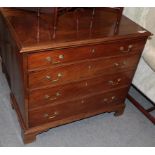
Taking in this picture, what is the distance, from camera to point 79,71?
61.2 inches

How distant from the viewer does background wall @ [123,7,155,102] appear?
6.26 feet

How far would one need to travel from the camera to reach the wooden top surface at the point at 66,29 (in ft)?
4.35

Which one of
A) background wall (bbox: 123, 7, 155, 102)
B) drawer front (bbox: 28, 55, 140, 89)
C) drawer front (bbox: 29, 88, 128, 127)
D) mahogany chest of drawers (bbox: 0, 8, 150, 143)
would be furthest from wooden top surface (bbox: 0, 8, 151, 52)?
drawer front (bbox: 29, 88, 128, 127)

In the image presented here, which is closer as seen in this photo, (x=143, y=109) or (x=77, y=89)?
(x=77, y=89)


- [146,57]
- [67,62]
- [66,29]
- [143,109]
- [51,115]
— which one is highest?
[66,29]

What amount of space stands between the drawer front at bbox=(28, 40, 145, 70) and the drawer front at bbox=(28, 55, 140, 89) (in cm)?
5

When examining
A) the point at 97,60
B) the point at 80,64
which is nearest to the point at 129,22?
the point at 97,60

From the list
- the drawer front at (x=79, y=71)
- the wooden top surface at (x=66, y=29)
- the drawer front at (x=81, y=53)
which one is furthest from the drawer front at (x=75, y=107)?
the wooden top surface at (x=66, y=29)

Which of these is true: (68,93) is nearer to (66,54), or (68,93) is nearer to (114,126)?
(66,54)

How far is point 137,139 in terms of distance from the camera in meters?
1.93

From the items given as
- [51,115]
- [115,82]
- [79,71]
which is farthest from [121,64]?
[51,115]

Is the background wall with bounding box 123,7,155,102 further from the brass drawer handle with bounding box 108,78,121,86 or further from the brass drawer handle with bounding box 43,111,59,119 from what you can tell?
the brass drawer handle with bounding box 43,111,59,119

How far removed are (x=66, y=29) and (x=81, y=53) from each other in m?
0.19

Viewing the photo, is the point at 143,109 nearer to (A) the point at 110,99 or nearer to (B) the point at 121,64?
(A) the point at 110,99
